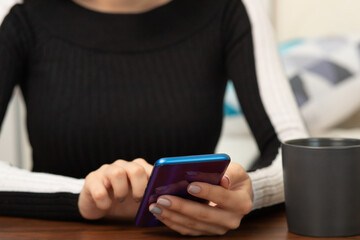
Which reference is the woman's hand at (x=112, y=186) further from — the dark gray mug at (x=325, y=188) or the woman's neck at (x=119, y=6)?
the woman's neck at (x=119, y=6)

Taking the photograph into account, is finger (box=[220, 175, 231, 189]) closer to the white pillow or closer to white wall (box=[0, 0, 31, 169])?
the white pillow

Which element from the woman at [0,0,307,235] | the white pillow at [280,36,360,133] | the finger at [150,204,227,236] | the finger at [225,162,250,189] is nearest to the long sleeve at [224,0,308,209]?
the woman at [0,0,307,235]

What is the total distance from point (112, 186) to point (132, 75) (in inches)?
19.6

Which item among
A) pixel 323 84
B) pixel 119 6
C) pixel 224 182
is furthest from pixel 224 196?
pixel 323 84

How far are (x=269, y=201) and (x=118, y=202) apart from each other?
21cm

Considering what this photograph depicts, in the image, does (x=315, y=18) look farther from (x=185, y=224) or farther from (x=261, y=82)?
(x=185, y=224)

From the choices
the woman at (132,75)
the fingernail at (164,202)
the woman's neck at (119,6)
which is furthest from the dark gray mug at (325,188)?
the woman's neck at (119,6)

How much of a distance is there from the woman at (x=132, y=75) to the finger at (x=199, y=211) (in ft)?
1.27

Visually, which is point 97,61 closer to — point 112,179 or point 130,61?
point 130,61

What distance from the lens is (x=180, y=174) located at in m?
0.58

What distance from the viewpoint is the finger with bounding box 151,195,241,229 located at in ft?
2.02

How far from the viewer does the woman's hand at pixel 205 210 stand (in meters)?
0.62

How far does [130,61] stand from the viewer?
1136 mm

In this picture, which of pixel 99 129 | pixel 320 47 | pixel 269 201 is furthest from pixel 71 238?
pixel 320 47
